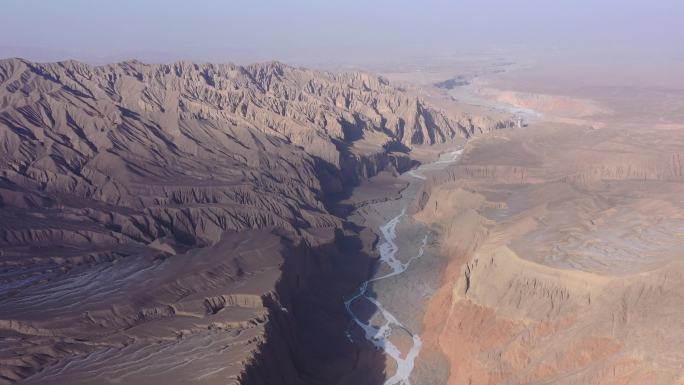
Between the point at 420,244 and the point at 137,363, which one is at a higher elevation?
the point at 137,363

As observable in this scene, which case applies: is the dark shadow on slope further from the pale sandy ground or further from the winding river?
the pale sandy ground

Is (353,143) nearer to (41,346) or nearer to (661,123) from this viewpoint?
(661,123)

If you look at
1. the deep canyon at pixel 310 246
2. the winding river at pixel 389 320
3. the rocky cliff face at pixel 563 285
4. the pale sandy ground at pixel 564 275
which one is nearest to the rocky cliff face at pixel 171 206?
Answer: the deep canyon at pixel 310 246

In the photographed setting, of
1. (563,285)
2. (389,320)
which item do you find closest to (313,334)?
(389,320)

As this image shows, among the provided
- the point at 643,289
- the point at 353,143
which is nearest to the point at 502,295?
the point at 643,289

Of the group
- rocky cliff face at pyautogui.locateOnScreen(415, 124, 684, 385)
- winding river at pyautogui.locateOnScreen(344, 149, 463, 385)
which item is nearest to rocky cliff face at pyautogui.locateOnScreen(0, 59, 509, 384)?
winding river at pyautogui.locateOnScreen(344, 149, 463, 385)

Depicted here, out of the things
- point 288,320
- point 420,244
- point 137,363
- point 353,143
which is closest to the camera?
point 137,363

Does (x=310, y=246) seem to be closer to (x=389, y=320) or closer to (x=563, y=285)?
(x=389, y=320)

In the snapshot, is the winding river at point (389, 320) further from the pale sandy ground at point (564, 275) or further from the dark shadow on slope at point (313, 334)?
the pale sandy ground at point (564, 275)
